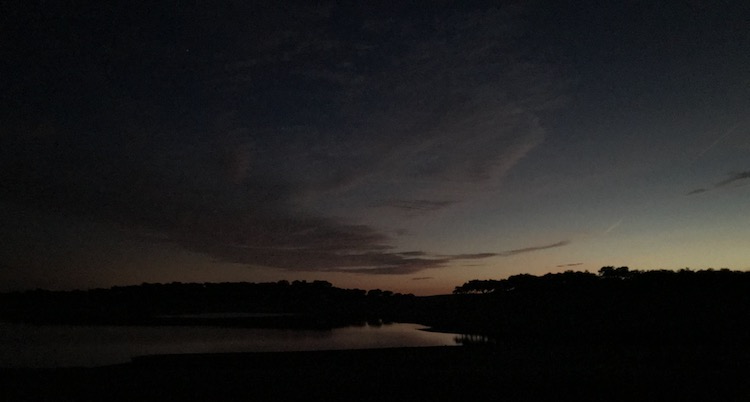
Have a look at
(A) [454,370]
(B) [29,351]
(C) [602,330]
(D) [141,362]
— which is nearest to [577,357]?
(A) [454,370]

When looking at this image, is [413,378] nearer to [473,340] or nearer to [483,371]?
[483,371]

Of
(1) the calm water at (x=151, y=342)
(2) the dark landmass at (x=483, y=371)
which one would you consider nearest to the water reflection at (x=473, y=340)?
(2) the dark landmass at (x=483, y=371)

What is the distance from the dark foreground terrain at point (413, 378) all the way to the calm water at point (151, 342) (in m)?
5.96

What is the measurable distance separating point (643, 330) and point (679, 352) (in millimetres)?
17111

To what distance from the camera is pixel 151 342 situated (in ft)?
150

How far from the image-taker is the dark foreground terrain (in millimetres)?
20578

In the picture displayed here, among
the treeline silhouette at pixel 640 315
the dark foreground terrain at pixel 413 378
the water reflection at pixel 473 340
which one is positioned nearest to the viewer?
the dark foreground terrain at pixel 413 378

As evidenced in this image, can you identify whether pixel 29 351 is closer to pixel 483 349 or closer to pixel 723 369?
pixel 483 349

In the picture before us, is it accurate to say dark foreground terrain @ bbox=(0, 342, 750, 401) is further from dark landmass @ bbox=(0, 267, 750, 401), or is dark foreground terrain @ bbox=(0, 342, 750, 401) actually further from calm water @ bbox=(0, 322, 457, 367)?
calm water @ bbox=(0, 322, 457, 367)

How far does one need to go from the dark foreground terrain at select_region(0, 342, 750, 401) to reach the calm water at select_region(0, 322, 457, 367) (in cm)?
596

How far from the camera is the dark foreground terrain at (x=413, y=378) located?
20.6 m

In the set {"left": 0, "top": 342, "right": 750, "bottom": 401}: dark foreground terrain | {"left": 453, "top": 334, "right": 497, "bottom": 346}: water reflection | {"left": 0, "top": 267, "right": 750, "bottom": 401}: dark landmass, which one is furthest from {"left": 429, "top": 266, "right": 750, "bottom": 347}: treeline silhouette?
Result: {"left": 0, "top": 342, "right": 750, "bottom": 401}: dark foreground terrain

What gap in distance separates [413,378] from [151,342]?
3445 centimetres

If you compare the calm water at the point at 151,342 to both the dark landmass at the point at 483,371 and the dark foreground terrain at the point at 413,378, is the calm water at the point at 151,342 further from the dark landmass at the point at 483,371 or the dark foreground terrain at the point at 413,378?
the dark foreground terrain at the point at 413,378
